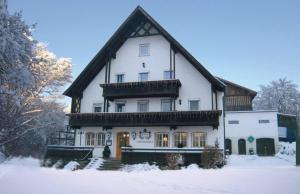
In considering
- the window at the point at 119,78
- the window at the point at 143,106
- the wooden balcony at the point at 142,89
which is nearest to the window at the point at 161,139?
the window at the point at 143,106

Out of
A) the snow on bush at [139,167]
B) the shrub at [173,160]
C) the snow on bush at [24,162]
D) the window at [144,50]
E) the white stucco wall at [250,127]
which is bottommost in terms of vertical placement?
the snow on bush at [24,162]

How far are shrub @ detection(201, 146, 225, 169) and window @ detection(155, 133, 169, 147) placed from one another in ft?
20.0

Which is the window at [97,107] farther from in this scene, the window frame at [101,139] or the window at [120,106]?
the window frame at [101,139]

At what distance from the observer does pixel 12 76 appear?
14305 mm

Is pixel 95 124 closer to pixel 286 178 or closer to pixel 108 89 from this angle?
pixel 108 89

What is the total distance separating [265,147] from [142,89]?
18.8 m

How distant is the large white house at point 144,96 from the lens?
A: 27.0 m

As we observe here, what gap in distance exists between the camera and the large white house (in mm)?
27000

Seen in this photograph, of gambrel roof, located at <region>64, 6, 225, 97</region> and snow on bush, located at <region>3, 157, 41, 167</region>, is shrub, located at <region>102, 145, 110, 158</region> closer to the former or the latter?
snow on bush, located at <region>3, 157, 41, 167</region>

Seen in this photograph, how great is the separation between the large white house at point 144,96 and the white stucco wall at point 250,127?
12.5m

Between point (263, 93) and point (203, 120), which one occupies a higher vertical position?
point (263, 93)

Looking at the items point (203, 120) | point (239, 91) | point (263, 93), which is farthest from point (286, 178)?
point (263, 93)

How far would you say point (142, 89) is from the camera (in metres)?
28.2

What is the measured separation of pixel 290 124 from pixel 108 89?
88.7 feet
